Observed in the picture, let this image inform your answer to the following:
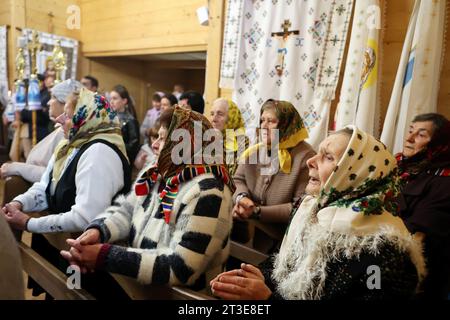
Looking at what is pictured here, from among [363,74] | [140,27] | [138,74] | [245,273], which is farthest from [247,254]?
[138,74]

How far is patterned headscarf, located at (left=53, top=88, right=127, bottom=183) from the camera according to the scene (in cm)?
159

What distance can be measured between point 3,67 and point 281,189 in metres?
5.27

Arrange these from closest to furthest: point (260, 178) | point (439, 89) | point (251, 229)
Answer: point (251, 229), point (260, 178), point (439, 89)

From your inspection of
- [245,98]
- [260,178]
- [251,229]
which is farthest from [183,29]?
[251,229]

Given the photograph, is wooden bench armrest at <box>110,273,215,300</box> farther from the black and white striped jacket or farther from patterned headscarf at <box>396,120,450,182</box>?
patterned headscarf at <box>396,120,450,182</box>

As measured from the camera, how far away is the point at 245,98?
3.06 meters

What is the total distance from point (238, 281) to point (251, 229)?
0.72m

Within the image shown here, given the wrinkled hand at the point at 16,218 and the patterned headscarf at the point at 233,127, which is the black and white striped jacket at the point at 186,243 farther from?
the patterned headscarf at the point at 233,127

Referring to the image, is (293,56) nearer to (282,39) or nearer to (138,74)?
(282,39)

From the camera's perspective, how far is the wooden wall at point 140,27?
3.92 meters

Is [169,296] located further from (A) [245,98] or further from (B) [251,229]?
(A) [245,98]

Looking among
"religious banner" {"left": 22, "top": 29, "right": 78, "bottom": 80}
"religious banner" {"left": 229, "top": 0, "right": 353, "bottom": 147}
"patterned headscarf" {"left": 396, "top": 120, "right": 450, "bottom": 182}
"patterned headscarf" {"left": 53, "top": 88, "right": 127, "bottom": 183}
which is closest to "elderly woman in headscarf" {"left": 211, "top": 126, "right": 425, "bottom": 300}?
"patterned headscarf" {"left": 396, "top": 120, "right": 450, "bottom": 182}

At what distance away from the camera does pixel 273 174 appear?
1.92 metres

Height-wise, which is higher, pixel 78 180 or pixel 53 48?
pixel 53 48
